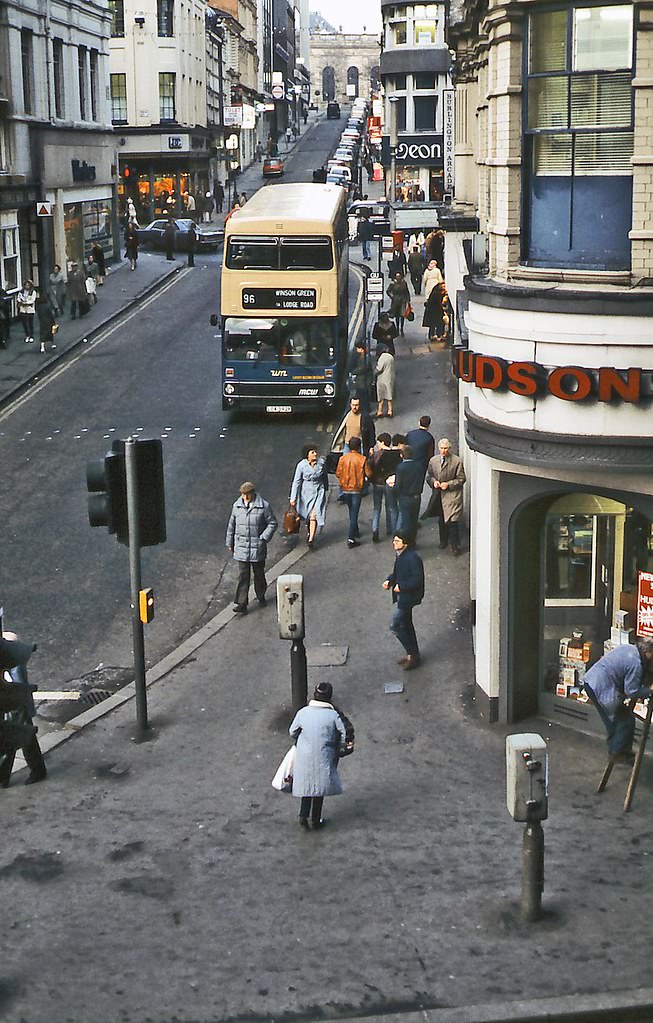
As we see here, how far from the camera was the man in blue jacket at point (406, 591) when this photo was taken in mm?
17000

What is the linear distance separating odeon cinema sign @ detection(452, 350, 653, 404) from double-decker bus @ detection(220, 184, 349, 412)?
621 inches

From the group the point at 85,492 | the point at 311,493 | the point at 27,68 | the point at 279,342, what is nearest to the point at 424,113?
the point at 27,68

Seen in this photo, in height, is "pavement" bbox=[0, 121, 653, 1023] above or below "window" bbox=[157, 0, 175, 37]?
below

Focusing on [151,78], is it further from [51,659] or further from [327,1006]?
[327,1006]

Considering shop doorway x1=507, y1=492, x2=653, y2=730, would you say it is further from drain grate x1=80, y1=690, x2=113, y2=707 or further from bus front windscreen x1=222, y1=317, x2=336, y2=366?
bus front windscreen x1=222, y1=317, x2=336, y2=366

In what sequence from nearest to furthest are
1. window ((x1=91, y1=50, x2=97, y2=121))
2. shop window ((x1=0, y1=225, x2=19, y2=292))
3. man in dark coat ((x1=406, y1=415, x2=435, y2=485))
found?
man in dark coat ((x1=406, y1=415, x2=435, y2=485)) < shop window ((x1=0, y1=225, x2=19, y2=292)) < window ((x1=91, y1=50, x2=97, y2=121))

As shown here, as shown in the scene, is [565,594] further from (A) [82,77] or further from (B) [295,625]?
(A) [82,77]

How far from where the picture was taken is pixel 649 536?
14352mm

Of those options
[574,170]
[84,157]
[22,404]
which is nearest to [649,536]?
[574,170]

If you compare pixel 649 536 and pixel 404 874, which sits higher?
pixel 649 536

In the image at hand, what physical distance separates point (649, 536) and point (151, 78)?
225 feet

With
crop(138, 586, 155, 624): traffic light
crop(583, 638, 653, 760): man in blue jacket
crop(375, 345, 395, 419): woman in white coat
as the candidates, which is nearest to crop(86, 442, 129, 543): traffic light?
crop(138, 586, 155, 624): traffic light

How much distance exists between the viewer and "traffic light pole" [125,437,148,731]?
15461mm

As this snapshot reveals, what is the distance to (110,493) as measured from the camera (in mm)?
15570
